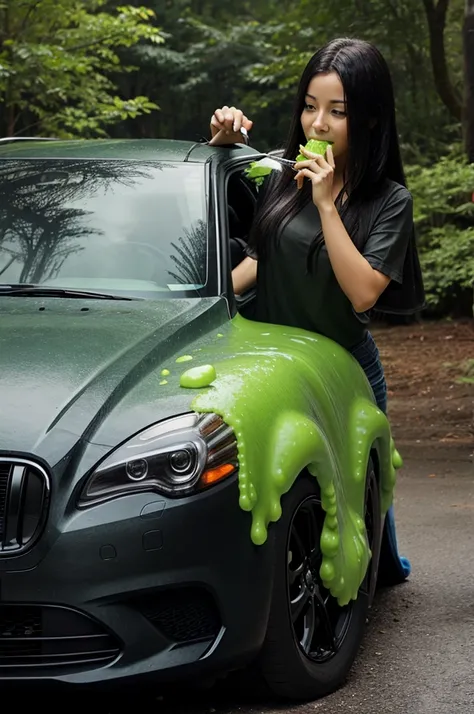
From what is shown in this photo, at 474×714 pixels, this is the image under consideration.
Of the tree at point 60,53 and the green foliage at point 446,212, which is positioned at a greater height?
the tree at point 60,53

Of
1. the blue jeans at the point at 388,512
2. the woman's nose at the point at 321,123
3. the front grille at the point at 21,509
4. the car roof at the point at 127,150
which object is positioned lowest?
the blue jeans at the point at 388,512

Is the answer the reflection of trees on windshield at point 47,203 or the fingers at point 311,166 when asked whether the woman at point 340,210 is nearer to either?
the fingers at point 311,166

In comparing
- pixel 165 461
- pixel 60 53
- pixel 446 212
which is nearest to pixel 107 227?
pixel 165 461

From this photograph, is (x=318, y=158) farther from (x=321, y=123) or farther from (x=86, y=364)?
(x=86, y=364)

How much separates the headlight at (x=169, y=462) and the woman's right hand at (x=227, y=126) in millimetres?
1982

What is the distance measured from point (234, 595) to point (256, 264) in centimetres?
185

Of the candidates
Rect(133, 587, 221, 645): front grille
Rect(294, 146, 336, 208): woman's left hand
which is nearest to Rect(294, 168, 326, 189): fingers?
Rect(294, 146, 336, 208): woman's left hand

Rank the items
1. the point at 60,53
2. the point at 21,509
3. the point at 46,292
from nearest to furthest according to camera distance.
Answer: the point at 21,509
the point at 46,292
the point at 60,53

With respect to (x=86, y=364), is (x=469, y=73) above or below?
below

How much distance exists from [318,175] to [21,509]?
1.82 meters

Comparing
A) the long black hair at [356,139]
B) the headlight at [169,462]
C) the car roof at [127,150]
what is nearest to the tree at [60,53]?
the car roof at [127,150]

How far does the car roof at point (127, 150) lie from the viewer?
204 inches

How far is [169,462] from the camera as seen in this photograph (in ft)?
11.6

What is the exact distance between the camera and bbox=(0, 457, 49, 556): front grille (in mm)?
3412
